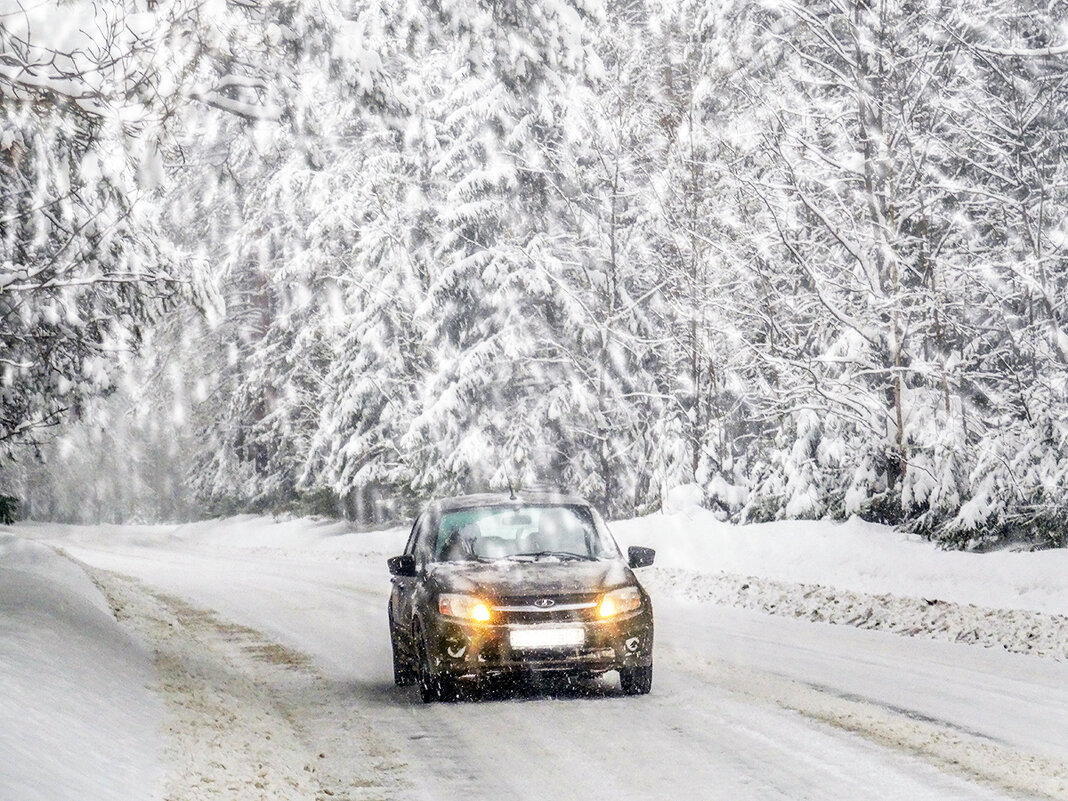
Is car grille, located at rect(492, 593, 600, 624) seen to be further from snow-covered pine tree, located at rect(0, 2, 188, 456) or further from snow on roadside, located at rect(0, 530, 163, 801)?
snow-covered pine tree, located at rect(0, 2, 188, 456)

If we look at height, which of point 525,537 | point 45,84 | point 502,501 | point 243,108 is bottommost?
point 525,537

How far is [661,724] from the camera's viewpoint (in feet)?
29.2

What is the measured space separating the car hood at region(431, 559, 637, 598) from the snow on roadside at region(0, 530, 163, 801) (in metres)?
2.40

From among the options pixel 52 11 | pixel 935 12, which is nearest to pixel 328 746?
pixel 52 11

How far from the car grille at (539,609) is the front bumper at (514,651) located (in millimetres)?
45

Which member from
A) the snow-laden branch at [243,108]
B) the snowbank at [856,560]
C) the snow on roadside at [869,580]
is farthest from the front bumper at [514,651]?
the snowbank at [856,560]

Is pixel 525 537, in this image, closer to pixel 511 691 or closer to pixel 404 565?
pixel 404 565

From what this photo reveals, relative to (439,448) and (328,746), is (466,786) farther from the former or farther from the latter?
(439,448)

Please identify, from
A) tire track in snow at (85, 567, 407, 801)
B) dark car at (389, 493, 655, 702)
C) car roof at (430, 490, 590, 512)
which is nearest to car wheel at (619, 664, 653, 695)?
dark car at (389, 493, 655, 702)

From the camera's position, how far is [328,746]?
8.40 meters

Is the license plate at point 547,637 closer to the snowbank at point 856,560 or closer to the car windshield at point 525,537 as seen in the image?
the car windshield at point 525,537

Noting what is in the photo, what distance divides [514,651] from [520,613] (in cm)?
29

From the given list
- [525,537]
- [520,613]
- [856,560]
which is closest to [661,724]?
[520,613]

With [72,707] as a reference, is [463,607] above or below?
above
